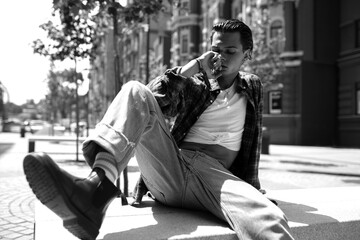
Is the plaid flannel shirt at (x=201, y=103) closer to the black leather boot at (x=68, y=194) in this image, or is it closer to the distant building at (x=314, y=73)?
the black leather boot at (x=68, y=194)

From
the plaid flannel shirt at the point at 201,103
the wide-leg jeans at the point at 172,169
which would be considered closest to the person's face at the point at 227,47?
the plaid flannel shirt at the point at 201,103

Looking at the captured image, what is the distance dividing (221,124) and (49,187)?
4.60 feet

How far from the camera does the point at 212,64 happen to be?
Answer: 2.66 meters

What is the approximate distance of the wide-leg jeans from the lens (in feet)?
6.26

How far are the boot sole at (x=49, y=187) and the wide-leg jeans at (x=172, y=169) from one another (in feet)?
0.96

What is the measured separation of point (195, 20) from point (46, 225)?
110ft

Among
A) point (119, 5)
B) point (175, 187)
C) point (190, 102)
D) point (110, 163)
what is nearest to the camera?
point (110, 163)

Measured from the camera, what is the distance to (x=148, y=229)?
2102 mm

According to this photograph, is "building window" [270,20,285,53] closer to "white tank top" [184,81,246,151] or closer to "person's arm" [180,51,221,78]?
"white tank top" [184,81,246,151]

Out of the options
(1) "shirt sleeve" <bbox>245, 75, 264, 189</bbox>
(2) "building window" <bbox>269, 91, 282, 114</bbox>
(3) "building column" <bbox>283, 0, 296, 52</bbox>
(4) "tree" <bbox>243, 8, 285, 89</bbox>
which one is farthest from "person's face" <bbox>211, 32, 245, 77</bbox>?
(3) "building column" <bbox>283, 0, 296, 52</bbox>

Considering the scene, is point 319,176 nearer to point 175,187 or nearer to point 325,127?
point 175,187

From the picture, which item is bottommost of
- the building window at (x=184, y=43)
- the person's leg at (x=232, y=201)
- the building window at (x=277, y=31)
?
the person's leg at (x=232, y=201)

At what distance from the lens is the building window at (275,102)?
22.2 m

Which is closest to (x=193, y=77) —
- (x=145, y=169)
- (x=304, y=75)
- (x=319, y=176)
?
(x=145, y=169)
